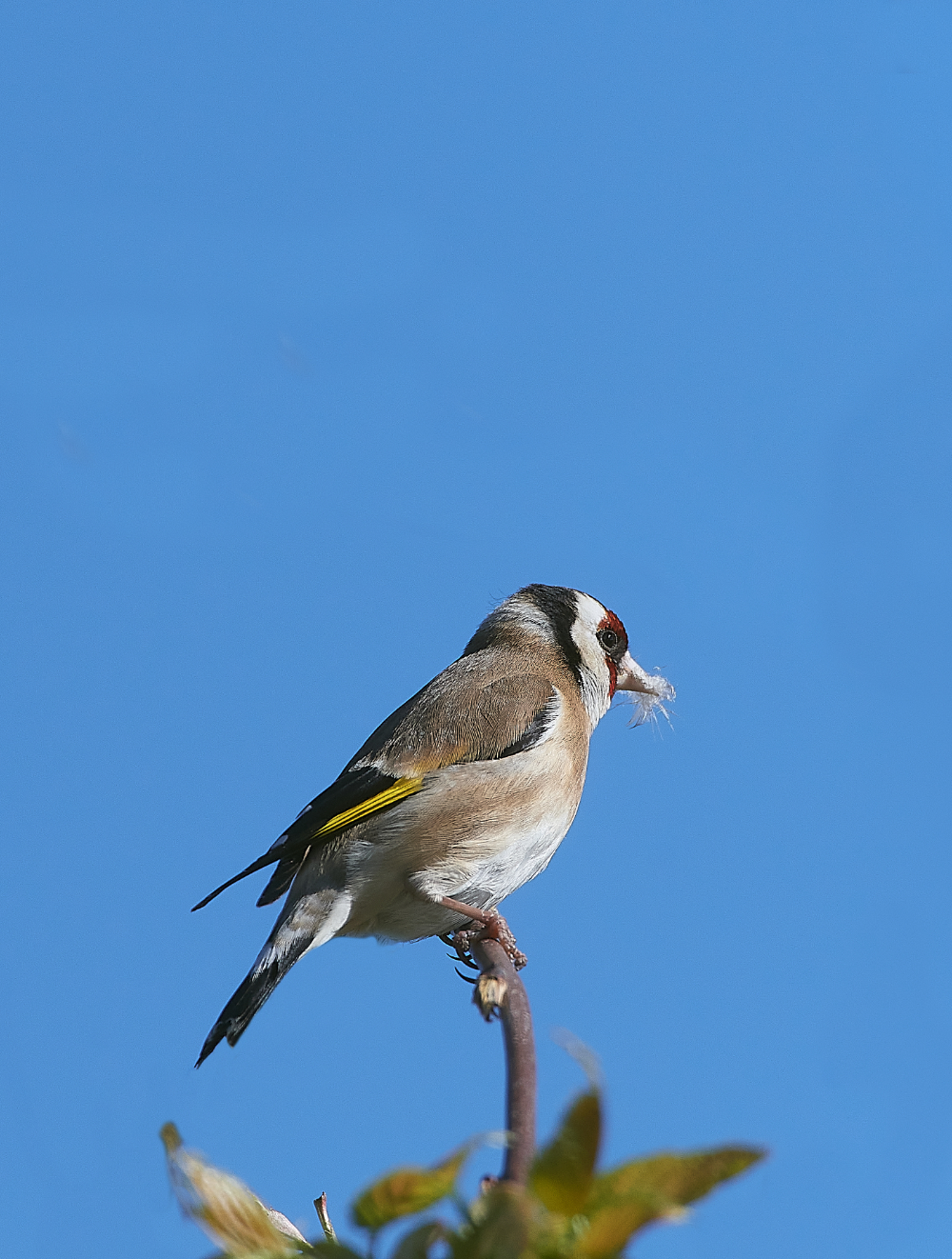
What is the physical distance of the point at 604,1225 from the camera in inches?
50.3

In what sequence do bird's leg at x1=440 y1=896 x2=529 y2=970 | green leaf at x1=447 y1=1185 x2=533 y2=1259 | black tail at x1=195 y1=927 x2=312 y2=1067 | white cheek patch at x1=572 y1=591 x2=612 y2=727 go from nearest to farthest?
green leaf at x1=447 y1=1185 x2=533 y2=1259
black tail at x1=195 y1=927 x2=312 y2=1067
bird's leg at x1=440 y1=896 x2=529 y2=970
white cheek patch at x1=572 y1=591 x2=612 y2=727

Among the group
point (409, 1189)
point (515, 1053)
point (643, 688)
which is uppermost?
point (643, 688)

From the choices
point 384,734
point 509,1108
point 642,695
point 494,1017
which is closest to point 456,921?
point 384,734

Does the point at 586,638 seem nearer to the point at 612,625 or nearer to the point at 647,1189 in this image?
the point at 612,625

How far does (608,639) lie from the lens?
6594mm

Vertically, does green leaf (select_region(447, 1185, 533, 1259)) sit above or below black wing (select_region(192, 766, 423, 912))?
below

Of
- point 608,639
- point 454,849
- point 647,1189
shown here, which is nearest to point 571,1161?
point 647,1189

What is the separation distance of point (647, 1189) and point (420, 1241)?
235mm

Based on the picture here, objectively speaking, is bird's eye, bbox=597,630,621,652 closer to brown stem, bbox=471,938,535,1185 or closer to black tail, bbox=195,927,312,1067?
black tail, bbox=195,927,312,1067

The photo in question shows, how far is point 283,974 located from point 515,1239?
348 cm

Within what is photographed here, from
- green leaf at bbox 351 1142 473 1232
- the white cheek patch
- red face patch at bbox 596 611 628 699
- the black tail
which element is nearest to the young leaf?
green leaf at bbox 351 1142 473 1232

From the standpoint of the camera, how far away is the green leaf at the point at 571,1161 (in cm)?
133

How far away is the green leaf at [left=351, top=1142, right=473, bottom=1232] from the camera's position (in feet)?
4.39

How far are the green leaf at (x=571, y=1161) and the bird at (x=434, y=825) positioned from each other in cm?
314
